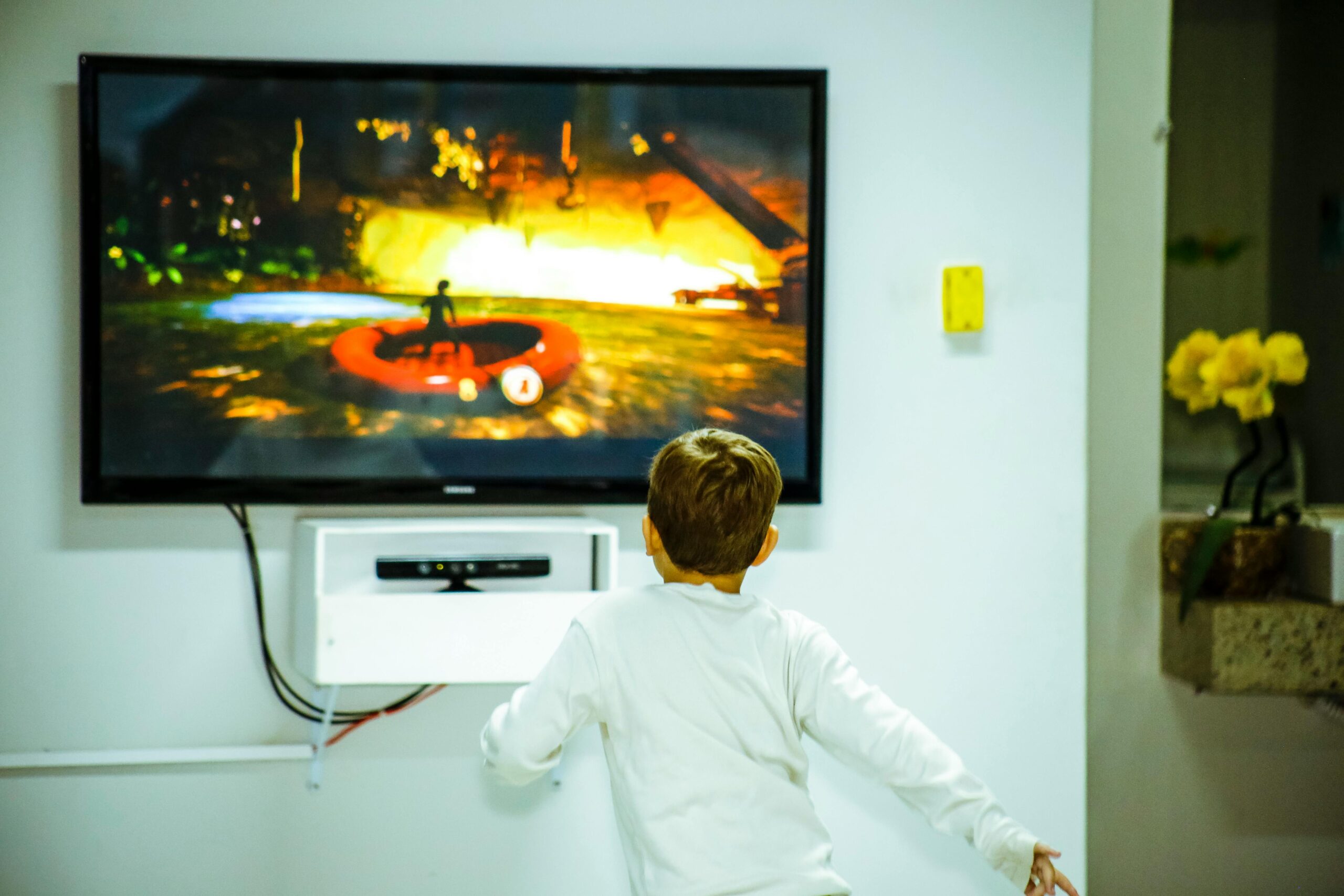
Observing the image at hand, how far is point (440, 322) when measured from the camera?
1681 mm

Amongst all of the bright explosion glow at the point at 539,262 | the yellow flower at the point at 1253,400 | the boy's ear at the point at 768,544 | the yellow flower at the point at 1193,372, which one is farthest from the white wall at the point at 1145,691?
the boy's ear at the point at 768,544

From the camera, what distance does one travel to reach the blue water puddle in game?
1651 mm

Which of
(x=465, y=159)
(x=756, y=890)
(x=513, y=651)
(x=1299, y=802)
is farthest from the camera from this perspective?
(x=1299, y=802)

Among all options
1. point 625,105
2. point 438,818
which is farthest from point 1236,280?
point 438,818

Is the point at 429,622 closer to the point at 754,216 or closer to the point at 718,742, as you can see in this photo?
the point at 718,742

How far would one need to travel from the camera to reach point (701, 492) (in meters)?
1.10

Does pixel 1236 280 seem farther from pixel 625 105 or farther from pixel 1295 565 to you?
pixel 625 105

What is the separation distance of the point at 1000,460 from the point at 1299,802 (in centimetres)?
85

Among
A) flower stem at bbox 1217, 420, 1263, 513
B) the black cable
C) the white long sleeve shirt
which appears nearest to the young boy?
the white long sleeve shirt

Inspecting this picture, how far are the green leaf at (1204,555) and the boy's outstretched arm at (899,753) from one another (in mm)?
831

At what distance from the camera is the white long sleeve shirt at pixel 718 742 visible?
106 centimetres

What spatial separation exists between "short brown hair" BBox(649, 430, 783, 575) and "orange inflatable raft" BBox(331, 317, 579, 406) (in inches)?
24.2

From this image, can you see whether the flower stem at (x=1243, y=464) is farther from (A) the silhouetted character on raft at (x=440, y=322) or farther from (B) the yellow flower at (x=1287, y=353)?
(A) the silhouetted character on raft at (x=440, y=322)

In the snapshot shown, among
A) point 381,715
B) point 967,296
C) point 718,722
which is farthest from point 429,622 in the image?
point 967,296
